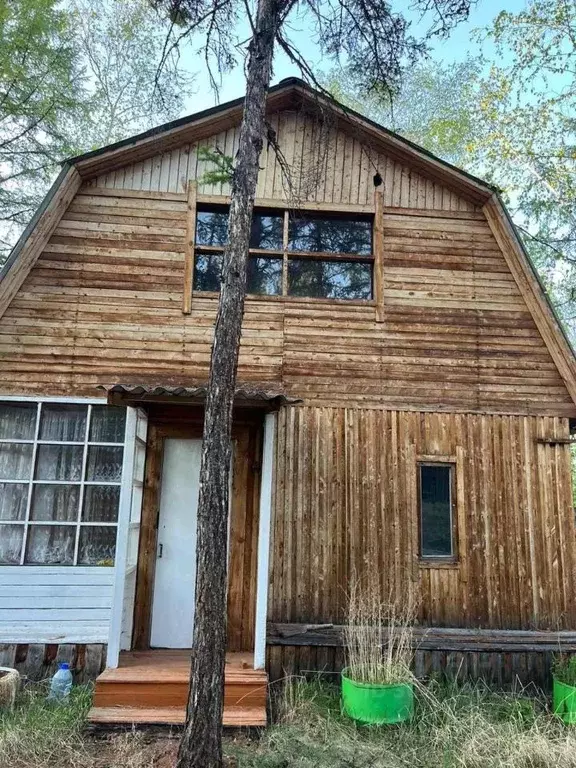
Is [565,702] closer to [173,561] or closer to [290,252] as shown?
[173,561]

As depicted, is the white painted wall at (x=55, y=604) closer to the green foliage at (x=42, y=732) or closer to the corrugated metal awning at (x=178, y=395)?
the green foliage at (x=42, y=732)

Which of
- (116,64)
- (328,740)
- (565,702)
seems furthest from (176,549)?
(116,64)

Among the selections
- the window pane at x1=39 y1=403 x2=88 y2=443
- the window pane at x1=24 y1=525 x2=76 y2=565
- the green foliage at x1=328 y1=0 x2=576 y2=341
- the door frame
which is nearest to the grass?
the door frame

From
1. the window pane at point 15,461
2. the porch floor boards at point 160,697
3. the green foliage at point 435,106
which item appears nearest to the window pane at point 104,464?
the window pane at point 15,461

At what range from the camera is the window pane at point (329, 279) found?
6.16 meters

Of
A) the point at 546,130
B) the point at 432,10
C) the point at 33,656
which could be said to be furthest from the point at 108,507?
the point at 546,130

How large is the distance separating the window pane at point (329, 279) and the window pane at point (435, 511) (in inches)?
83.0

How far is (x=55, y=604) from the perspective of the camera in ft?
17.1

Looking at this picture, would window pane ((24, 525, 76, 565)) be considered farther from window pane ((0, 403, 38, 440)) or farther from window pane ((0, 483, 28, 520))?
window pane ((0, 403, 38, 440))

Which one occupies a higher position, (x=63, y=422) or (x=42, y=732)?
(x=63, y=422)

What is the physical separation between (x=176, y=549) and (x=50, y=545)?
1232 mm

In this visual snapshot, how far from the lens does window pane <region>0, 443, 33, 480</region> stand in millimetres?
5512

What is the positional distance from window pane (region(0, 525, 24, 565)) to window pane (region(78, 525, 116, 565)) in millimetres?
591

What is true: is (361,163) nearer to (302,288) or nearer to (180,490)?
(302,288)
